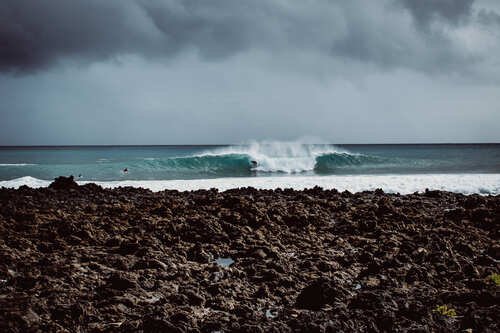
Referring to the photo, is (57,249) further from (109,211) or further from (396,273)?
(396,273)

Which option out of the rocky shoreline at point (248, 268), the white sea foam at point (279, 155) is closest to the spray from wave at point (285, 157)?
the white sea foam at point (279, 155)

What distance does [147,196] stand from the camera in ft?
44.2

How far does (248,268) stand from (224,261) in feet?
2.82

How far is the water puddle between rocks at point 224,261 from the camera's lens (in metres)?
6.72

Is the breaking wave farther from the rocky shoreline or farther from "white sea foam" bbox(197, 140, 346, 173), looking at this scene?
the rocky shoreline

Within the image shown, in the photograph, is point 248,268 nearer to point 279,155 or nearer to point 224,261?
point 224,261

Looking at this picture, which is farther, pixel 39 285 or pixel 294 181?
pixel 294 181

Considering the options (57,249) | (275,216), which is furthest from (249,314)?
(275,216)

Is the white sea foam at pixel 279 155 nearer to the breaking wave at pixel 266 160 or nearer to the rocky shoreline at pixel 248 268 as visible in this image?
the breaking wave at pixel 266 160

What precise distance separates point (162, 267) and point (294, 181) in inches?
549

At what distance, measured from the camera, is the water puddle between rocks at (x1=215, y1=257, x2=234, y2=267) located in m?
6.72

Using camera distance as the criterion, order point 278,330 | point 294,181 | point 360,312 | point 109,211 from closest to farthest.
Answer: point 278,330, point 360,312, point 109,211, point 294,181

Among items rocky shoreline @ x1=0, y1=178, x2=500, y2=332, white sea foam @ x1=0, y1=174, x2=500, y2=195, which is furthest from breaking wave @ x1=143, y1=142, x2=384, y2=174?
rocky shoreline @ x1=0, y1=178, x2=500, y2=332

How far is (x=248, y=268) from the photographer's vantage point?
20.2 feet
